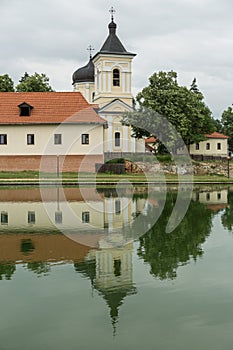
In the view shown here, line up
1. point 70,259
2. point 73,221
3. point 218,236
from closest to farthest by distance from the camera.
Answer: point 70,259, point 218,236, point 73,221

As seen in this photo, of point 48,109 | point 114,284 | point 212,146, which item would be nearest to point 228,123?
point 212,146

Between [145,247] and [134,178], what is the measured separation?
25.8 m

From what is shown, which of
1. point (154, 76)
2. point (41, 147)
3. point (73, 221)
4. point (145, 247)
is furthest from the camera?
point (154, 76)

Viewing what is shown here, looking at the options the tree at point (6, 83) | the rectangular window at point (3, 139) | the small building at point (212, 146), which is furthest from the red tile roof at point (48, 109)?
the small building at point (212, 146)

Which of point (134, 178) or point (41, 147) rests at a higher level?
point (41, 147)

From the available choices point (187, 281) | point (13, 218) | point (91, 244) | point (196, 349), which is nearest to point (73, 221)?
point (13, 218)

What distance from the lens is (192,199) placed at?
87.8ft

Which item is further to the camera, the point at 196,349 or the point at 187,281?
the point at 187,281

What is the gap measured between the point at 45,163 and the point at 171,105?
13.2 meters

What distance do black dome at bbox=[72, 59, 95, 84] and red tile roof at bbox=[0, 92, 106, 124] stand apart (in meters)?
19.5

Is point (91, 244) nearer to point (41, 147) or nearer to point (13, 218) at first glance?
point (13, 218)

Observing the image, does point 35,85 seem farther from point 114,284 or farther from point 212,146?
point 114,284

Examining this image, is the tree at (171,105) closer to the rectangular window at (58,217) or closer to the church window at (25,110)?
the church window at (25,110)

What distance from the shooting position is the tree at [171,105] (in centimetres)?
4734
